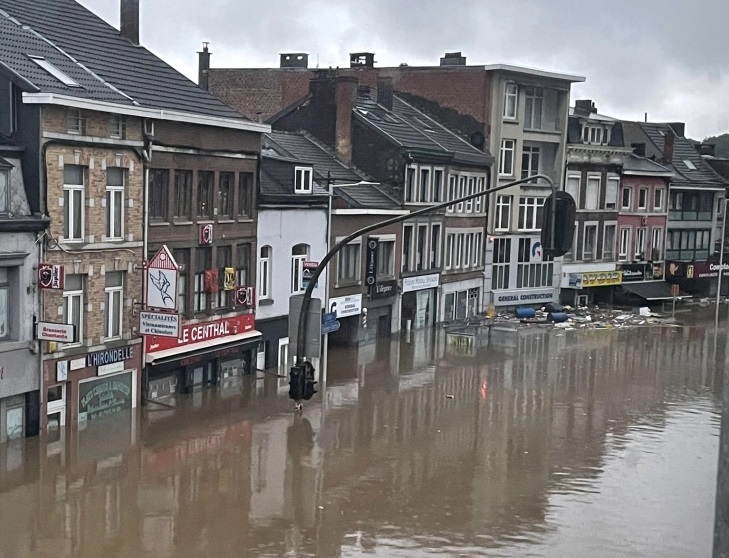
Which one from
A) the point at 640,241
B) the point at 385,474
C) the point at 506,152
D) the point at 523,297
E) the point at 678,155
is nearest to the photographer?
the point at 385,474

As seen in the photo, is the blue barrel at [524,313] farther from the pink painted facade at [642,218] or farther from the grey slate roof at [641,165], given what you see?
the grey slate roof at [641,165]

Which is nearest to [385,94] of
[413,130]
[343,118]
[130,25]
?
[413,130]

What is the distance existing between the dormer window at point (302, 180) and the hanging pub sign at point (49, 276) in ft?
46.6

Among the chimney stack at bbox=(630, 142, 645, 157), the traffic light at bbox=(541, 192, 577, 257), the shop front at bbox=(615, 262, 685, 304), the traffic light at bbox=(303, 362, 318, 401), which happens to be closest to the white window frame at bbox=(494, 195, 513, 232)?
the shop front at bbox=(615, 262, 685, 304)

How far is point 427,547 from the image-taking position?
20984 mm

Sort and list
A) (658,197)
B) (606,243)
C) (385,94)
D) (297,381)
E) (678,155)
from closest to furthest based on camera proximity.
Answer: (297,381) < (385,94) < (606,243) < (658,197) < (678,155)

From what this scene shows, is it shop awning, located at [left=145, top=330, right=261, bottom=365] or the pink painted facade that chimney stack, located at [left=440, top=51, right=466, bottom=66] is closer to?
the pink painted facade

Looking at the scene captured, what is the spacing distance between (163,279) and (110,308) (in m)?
1.66

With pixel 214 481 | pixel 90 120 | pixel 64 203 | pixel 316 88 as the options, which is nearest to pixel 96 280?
pixel 64 203

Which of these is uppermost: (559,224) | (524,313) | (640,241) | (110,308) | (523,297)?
(559,224)

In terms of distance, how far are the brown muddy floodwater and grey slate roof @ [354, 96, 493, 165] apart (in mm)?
13870

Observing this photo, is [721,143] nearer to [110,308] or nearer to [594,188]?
[594,188]

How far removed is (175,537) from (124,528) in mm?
1108

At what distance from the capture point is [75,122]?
28062mm
